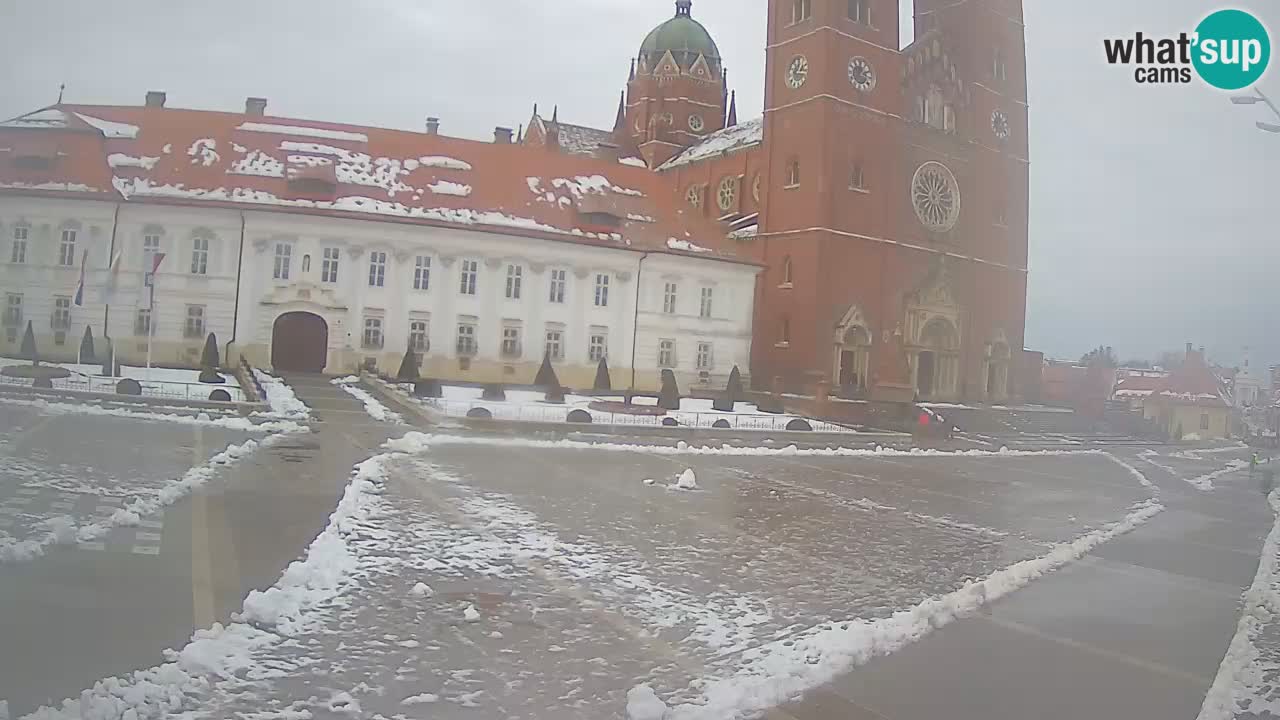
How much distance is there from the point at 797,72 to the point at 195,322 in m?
26.6

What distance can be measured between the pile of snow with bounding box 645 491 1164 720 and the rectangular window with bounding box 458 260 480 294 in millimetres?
24685

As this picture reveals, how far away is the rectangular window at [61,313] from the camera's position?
9.16 m

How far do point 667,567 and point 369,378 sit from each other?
21698 millimetres

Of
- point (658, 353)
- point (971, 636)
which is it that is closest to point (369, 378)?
point (658, 353)

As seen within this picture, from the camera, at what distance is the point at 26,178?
7.41 m

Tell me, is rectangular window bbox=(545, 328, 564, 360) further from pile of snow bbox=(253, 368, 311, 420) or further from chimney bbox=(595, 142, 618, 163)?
chimney bbox=(595, 142, 618, 163)

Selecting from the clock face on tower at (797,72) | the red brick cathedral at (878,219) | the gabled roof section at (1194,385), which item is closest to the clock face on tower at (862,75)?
the red brick cathedral at (878,219)

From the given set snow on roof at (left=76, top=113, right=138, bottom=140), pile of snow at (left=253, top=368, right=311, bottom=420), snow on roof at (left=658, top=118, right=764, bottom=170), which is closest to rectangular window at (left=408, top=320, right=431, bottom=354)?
pile of snow at (left=253, top=368, right=311, bottom=420)

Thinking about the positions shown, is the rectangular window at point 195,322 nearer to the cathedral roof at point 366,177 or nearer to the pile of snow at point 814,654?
the cathedral roof at point 366,177

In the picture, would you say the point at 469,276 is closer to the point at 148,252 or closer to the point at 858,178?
the point at 858,178

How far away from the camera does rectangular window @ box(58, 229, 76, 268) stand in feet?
26.4

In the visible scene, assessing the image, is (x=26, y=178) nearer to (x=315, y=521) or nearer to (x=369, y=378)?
(x=315, y=521)

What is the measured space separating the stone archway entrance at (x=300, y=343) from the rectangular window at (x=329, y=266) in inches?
47.0

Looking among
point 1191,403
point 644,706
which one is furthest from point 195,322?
point 1191,403
